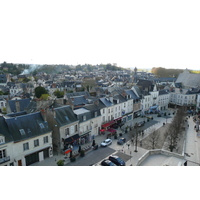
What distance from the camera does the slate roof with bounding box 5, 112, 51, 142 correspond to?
1055cm

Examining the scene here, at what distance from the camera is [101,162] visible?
11562 millimetres

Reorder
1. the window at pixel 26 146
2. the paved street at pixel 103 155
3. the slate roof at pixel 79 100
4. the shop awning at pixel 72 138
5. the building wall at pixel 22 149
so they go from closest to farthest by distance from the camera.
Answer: the building wall at pixel 22 149
the window at pixel 26 146
the paved street at pixel 103 155
the shop awning at pixel 72 138
the slate roof at pixel 79 100

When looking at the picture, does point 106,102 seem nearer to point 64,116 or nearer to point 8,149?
point 64,116

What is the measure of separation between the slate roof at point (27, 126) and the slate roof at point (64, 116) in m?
1.20

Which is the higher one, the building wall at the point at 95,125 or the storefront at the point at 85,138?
the building wall at the point at 95,125

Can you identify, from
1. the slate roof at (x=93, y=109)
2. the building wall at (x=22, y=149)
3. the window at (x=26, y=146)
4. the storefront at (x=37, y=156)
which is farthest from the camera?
the slate roof at (x=93, y=109)

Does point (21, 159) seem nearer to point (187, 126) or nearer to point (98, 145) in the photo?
point (98, 145)

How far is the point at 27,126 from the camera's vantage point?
11320 mm

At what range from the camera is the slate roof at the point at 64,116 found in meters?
13.2

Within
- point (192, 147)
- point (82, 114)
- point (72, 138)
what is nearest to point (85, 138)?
point (72, 138)

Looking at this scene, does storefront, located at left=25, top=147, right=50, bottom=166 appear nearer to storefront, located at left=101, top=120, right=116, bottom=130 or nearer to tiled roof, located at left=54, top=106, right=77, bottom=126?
tiled roof, located at left=54, top=106, right=77, bottom=126

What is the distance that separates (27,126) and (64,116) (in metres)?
3.15

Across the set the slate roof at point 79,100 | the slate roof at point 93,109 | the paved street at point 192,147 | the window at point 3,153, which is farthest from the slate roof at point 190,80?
the window at point 3,153

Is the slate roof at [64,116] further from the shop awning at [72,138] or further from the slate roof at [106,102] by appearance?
the slate roof at [106,102]
